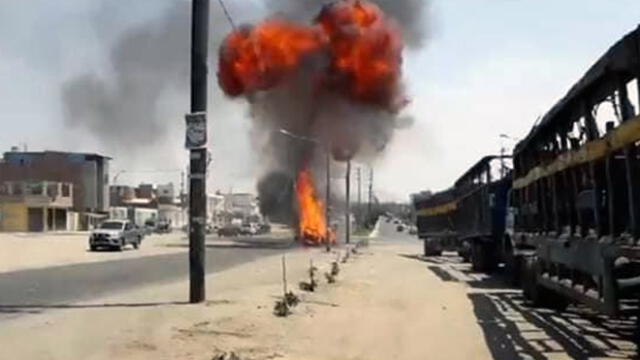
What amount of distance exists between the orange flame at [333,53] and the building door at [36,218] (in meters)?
50.2

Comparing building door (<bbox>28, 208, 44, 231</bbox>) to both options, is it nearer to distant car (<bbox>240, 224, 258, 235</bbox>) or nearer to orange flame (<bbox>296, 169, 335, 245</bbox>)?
distant car (<bbox>240, 224, 258, 235</bbox>)

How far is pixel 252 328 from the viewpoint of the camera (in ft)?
47.4

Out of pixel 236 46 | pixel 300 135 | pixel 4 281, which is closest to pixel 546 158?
pixel 4 281

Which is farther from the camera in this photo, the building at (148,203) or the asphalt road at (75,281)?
the building at (148,203)

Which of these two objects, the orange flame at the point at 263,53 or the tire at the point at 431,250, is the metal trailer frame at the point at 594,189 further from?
the orange flame at the point at 263,53

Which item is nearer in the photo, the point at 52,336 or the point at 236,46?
the point at 52,336

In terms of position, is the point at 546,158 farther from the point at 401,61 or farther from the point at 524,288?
the point at 401,61

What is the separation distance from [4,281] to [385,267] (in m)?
16.5

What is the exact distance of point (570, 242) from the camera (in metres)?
12.8

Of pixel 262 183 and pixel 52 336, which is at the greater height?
pixel 262 183

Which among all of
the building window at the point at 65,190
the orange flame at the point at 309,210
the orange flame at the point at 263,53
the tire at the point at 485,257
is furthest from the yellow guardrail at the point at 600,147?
the building window at the point at 65,190

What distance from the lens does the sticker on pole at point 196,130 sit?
18172 millimetres

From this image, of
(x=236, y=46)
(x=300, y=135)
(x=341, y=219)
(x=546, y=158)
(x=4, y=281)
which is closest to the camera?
(x=546, y=158)

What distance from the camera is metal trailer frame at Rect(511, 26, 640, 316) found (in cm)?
958
